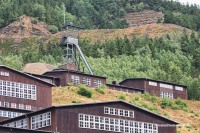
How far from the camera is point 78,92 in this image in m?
130

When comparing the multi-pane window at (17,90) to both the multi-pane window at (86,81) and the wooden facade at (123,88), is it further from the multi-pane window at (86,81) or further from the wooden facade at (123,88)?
the wooden facade at (123,88)

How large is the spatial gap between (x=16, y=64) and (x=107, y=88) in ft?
122

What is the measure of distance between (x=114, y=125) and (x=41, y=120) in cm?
854

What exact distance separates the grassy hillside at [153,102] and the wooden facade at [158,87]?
357 centimetres

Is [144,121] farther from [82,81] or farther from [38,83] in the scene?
[82,81]

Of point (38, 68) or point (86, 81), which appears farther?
point (38, 68)

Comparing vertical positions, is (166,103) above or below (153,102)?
below

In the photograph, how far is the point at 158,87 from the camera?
146m

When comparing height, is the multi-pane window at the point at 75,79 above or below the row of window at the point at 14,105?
above

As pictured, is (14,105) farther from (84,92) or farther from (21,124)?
(84,92)

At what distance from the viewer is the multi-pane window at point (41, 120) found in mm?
85250

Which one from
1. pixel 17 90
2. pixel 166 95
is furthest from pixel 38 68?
pixel 17 90

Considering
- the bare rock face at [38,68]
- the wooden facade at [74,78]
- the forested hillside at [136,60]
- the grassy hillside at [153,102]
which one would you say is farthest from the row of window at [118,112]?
the bare rock face at [38,68]

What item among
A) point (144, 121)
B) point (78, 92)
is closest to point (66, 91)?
point (78, 92)
